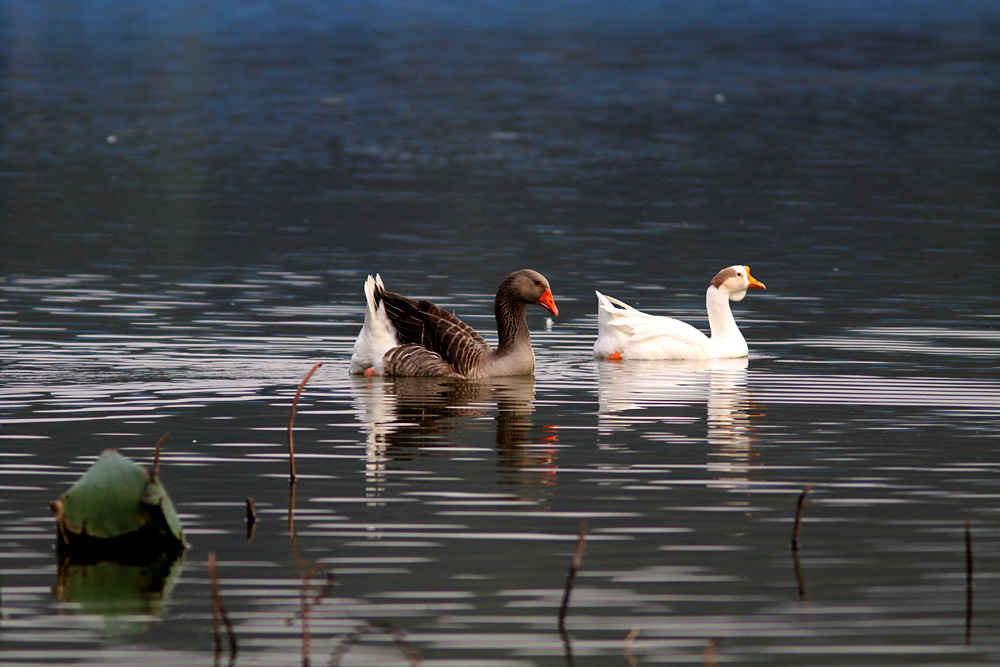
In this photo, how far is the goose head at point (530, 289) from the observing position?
18.5m

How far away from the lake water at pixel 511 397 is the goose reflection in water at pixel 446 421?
65 millimetres

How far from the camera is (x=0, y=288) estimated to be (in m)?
24.4

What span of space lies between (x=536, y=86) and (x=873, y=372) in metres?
55.2

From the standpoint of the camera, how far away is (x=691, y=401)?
1666cm

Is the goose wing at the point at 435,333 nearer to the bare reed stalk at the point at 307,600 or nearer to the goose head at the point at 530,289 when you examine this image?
the goose head at the point at 530,289

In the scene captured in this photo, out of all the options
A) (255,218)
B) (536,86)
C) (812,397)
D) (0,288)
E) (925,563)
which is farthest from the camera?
(536,86)

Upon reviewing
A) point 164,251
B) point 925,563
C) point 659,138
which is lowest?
point 925,563

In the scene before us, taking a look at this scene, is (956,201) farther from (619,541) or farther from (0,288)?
(619,541)

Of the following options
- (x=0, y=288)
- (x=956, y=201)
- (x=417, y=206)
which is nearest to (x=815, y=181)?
(x=956, y=201)

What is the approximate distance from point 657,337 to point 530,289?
1863 mm

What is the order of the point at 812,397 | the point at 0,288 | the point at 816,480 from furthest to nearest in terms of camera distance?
the point at 0,288 → the point at 812,397 → the point at 816,480

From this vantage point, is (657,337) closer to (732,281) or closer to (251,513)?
(732,281)

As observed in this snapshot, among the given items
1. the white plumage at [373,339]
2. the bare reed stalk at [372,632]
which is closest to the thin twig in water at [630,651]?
the bare reed stalk at [372,632]

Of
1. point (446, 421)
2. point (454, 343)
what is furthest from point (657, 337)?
point (446, 421)
